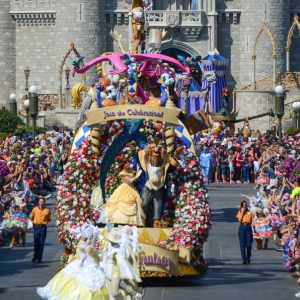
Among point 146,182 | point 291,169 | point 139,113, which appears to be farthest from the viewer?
point 291,169

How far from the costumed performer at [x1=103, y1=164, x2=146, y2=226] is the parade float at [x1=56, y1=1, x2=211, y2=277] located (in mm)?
15

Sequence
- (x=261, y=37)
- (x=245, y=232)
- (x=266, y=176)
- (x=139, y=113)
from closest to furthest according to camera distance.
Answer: (x=139, y=113) < (x=245, y=232) < (x=266, y=176) < (x=261, y=37)

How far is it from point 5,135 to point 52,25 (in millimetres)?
15975

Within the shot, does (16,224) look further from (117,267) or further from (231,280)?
(117,267)

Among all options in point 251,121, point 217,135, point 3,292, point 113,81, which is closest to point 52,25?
point 251,121

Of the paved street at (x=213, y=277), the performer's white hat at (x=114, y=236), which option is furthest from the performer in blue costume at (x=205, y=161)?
the performer's white hat at (x=114, y=236)

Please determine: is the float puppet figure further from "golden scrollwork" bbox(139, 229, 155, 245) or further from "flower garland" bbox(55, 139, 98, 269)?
"golden scrollwork" bbox(139, 229, 155, 245)

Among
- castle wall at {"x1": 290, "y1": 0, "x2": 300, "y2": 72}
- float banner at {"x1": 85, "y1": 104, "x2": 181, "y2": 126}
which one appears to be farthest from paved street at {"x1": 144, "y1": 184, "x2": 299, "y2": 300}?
castle wall at {"x1": 290, "y1": 0, "x2": 300, "y2": 72}

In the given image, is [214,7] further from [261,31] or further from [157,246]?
[157,246]

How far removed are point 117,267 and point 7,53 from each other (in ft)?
132

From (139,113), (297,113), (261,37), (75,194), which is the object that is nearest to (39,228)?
(75,194)

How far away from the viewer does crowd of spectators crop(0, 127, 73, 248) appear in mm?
25781

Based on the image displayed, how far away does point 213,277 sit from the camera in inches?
869

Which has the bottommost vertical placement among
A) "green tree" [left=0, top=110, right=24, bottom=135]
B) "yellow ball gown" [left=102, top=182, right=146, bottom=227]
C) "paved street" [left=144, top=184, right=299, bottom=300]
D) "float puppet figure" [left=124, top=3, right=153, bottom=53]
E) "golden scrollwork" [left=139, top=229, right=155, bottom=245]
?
"paved street" [left=144, top=184, right=299, bottom=300]
